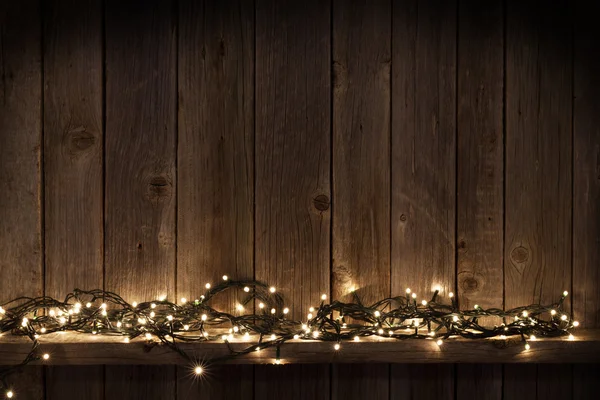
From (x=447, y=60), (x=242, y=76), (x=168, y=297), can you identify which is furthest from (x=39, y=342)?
(x=447, y=60)

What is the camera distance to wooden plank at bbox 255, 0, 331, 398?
4.34 ft

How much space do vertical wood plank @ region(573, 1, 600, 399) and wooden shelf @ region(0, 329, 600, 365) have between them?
131 mm

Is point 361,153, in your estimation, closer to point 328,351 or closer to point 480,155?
point 480,155

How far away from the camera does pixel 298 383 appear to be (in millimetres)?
1343

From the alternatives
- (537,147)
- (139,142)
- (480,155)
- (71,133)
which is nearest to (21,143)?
(71,133)

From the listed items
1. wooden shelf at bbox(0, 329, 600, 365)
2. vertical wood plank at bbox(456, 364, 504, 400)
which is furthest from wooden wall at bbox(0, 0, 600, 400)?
wooden shelf at bbox(0, 329, 600, 365)

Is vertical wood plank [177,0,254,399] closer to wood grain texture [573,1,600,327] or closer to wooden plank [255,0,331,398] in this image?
wooden plank [255,0,331,398]

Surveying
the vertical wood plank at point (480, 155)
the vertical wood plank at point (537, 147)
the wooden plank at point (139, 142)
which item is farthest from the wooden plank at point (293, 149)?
the vertical wood plank at point (537, 147)

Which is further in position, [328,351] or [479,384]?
[479,384]

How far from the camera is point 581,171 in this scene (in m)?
1.34

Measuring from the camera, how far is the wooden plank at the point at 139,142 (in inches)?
51.7

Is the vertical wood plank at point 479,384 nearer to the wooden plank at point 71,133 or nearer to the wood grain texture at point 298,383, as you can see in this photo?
the wood grain texture at point 298,383

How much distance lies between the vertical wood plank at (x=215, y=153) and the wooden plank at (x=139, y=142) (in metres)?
0.04

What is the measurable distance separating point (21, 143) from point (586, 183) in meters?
1.59
